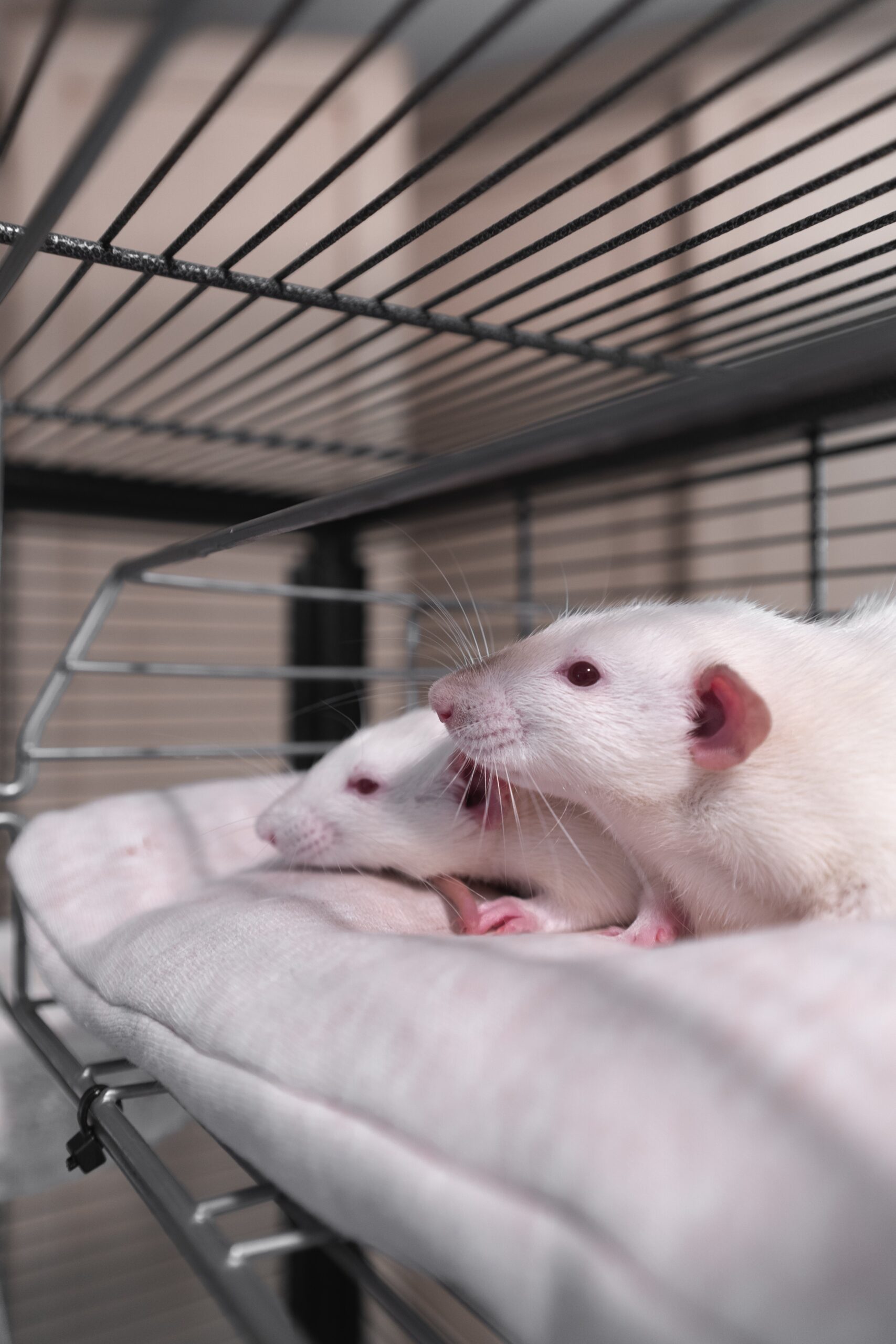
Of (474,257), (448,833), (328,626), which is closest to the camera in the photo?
(448,833)

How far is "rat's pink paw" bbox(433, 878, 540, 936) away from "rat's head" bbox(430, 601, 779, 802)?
10 cm

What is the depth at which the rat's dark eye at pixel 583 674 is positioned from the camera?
0.59 metres

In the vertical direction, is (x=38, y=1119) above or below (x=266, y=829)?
below

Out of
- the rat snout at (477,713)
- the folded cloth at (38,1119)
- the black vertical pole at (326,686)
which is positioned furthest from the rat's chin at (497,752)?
the black vertical pole at (326,686)

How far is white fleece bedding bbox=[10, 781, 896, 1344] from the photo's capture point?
230mm

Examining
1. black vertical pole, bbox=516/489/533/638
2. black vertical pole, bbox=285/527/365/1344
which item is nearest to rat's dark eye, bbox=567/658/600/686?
black vertical pole, bbox=516/489/533/638

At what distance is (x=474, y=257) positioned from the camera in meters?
1.81

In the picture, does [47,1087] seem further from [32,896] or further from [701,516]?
[701,516]

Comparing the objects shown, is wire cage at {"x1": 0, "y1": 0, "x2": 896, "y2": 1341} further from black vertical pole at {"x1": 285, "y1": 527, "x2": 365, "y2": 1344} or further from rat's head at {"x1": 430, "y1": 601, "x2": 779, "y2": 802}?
rat's head at {"x1": 430, "y1": 601, "x2": 779, "y2": 802}

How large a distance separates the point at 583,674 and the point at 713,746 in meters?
0.10

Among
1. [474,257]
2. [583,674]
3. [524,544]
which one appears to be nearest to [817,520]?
[524,544]

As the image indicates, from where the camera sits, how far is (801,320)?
0.81 meters

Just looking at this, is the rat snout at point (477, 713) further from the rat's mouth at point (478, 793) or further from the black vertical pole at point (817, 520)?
the black vertical pole at point (817, 520)

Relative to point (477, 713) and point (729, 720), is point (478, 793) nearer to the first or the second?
point (477, 713)
